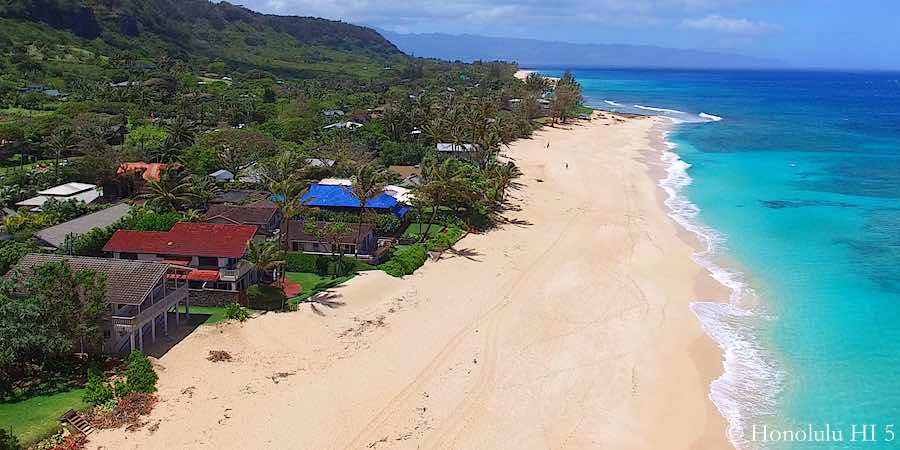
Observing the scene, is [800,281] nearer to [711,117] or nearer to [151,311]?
[151,311]

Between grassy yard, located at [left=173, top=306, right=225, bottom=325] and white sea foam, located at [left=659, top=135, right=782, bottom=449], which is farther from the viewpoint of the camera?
grassy yard, located at [left=173, top=306, right=225, bottom=325]

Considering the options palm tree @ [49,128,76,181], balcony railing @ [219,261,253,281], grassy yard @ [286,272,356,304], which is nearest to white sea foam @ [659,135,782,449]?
grassy yard @ [286,272,356,304]

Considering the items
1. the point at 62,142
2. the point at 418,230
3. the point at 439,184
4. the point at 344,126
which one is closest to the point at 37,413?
the point at 439,184

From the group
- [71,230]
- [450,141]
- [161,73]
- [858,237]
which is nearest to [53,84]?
[161,73]

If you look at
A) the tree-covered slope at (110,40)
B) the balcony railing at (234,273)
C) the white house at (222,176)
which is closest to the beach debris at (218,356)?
the balcony railing at (234,273)

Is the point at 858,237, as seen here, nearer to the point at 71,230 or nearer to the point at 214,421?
the point at 214,421

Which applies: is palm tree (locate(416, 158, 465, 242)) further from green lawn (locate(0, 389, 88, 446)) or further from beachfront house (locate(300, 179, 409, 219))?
green lawn (locate(0, 389, 88, 446))

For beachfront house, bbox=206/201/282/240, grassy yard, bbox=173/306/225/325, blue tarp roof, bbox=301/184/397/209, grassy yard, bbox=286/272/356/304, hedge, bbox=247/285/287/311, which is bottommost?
grassy yard, bbox=173/306/225/325

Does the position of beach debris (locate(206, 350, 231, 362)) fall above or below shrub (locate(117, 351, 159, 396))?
below
